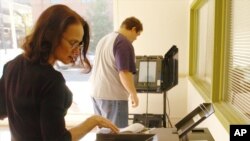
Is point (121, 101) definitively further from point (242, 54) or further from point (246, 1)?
point (246, 1)

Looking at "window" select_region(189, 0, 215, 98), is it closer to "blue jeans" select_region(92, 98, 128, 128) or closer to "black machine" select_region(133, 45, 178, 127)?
"black machine" select_region(133, 45, 178, 127)

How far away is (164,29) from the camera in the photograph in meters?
3.65

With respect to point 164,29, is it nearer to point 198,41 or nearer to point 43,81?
point 198,41

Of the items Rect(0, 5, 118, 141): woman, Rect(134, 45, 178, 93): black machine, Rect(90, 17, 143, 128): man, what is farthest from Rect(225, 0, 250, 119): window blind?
Rect(134, 45, 178, 93): black machine

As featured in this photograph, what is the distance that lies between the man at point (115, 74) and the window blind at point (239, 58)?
2.45 ft

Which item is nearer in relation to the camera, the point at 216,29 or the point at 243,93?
the point at 243,93

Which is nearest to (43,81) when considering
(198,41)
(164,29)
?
(198,41)

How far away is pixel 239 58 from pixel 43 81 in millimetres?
1111

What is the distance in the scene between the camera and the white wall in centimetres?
361

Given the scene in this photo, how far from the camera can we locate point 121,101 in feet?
7.34

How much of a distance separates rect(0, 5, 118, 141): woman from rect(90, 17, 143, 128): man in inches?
42.1

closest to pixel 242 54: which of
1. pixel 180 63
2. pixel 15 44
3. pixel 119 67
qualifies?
pixel 119 67

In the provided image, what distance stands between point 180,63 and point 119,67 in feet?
5.76

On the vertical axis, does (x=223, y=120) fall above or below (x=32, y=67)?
below
